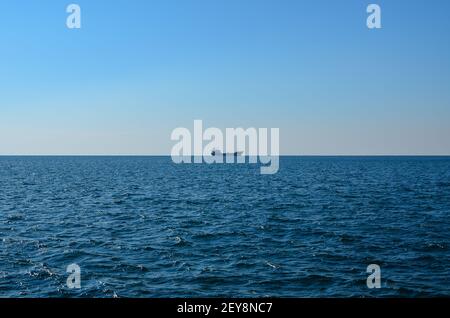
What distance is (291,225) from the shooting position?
36688mm

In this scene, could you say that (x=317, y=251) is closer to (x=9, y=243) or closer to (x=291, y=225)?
(x=291, y=225)

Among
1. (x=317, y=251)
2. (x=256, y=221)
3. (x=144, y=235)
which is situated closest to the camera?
(x=317, y=251)

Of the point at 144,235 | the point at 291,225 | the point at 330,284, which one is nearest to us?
the point at 330,284

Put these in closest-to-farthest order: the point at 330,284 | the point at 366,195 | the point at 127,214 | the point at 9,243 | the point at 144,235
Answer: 1. the point at 330,284
2. the point at 9,243
3. the point at 144,235
4. the point at 127,214
5. the point at 366,195
